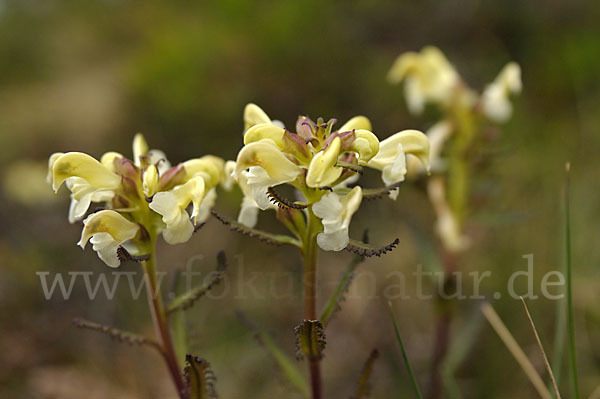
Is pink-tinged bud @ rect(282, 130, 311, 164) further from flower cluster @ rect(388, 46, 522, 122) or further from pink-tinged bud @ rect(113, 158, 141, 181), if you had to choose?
→ flower cluster @ rect(388, 46, 522, 122)

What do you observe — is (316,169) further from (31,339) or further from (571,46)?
(571,46)

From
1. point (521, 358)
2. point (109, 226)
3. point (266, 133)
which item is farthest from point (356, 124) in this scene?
point (521, 358)

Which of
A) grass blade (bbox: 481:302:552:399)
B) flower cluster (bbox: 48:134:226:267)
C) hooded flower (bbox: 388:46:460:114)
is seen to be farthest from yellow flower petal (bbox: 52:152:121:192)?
hooded flower (bbox: 388:46:460:114)

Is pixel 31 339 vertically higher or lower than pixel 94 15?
lower

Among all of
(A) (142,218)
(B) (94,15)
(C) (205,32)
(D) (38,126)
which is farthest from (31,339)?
(B) (94,15)

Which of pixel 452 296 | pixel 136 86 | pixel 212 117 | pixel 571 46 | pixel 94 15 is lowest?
pixel 452 296

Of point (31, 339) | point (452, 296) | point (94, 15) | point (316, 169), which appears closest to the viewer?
point (316, 169)

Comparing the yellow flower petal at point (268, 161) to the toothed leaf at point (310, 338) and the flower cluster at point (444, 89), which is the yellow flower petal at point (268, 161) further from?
the flower cluster at point (444, 89)
